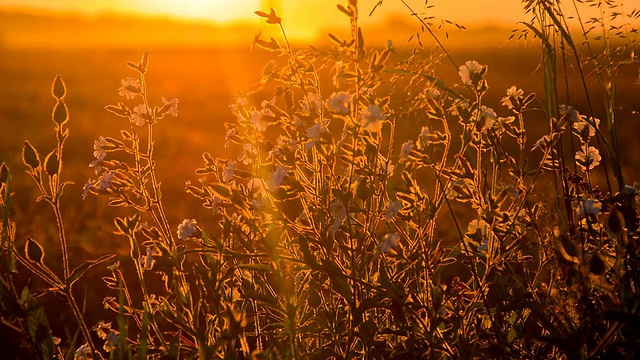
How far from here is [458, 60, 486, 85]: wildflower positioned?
2.43 m

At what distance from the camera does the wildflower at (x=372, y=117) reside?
2.03 m

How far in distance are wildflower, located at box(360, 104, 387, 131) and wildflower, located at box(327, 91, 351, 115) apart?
0.05m

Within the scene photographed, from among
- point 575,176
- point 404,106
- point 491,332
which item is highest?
point 404,106

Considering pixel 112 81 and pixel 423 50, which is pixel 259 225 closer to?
pixel 423 50

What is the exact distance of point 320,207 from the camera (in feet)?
7.90

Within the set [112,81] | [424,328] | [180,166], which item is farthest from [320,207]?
[112,81]

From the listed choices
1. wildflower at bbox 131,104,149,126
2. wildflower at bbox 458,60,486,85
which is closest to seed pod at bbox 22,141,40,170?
wildflower at bbox 131,104,149,126

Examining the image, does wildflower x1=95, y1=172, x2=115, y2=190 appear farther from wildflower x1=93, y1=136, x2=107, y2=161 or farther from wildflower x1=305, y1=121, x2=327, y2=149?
wildflower x1=305, y1=121, x2=327, y2=149

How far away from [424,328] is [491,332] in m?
0.60

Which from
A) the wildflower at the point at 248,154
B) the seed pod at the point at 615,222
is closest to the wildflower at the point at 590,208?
the seed pod at the point at 615,222

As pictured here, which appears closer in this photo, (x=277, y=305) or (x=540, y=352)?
(x=277, y=305)

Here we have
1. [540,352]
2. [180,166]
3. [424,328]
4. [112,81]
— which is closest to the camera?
[424,328]

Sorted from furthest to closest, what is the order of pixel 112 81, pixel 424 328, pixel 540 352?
1. pixel 112 81
2. pixel 540 352
3. pixel 424 328

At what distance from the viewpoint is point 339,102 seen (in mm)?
2053
